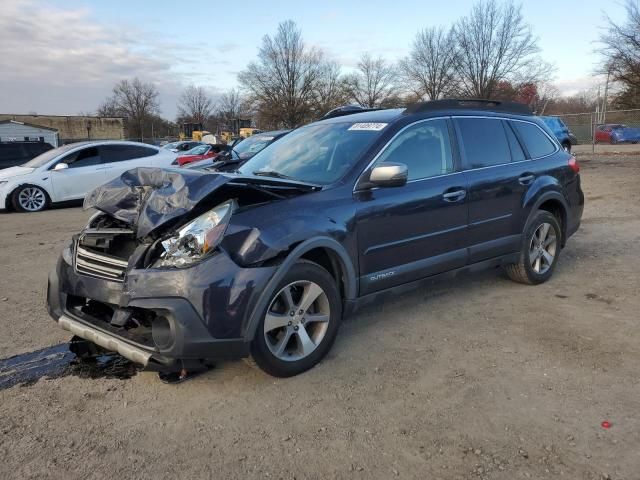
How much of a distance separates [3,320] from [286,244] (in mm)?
2952

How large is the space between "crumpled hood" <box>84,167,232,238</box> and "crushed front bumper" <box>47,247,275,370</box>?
341mm

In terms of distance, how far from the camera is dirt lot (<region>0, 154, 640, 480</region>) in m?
2.54

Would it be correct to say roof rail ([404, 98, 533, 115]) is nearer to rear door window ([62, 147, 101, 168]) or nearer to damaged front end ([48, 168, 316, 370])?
damaged front end ([48, 168, 316, 370])

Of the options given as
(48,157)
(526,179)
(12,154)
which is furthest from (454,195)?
(12,154)

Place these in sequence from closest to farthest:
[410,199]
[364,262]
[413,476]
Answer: [413,476] → [364,262] → [410,199]

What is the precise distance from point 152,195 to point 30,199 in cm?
1003

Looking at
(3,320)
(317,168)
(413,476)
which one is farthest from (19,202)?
(413,476)

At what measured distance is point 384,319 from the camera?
442 centimetres

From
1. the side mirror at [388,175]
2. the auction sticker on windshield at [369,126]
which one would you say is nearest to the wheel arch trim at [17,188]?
the auction sticker on windshield at [369,126]

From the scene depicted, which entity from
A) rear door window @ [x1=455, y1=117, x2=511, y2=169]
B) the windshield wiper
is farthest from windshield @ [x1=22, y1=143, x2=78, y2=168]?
rear door window @ [x1=455, y1=117, x2=511, y2=169]

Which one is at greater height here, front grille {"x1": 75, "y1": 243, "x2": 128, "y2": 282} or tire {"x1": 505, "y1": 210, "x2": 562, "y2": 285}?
front grille {"x1": 75, "y1": 243, "x2": 128, "y2": 282}

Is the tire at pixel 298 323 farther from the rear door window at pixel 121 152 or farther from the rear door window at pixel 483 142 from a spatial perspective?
the rear door window at pixel 121 152

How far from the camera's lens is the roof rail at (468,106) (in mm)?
4344

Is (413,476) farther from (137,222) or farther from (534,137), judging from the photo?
(534,137)
